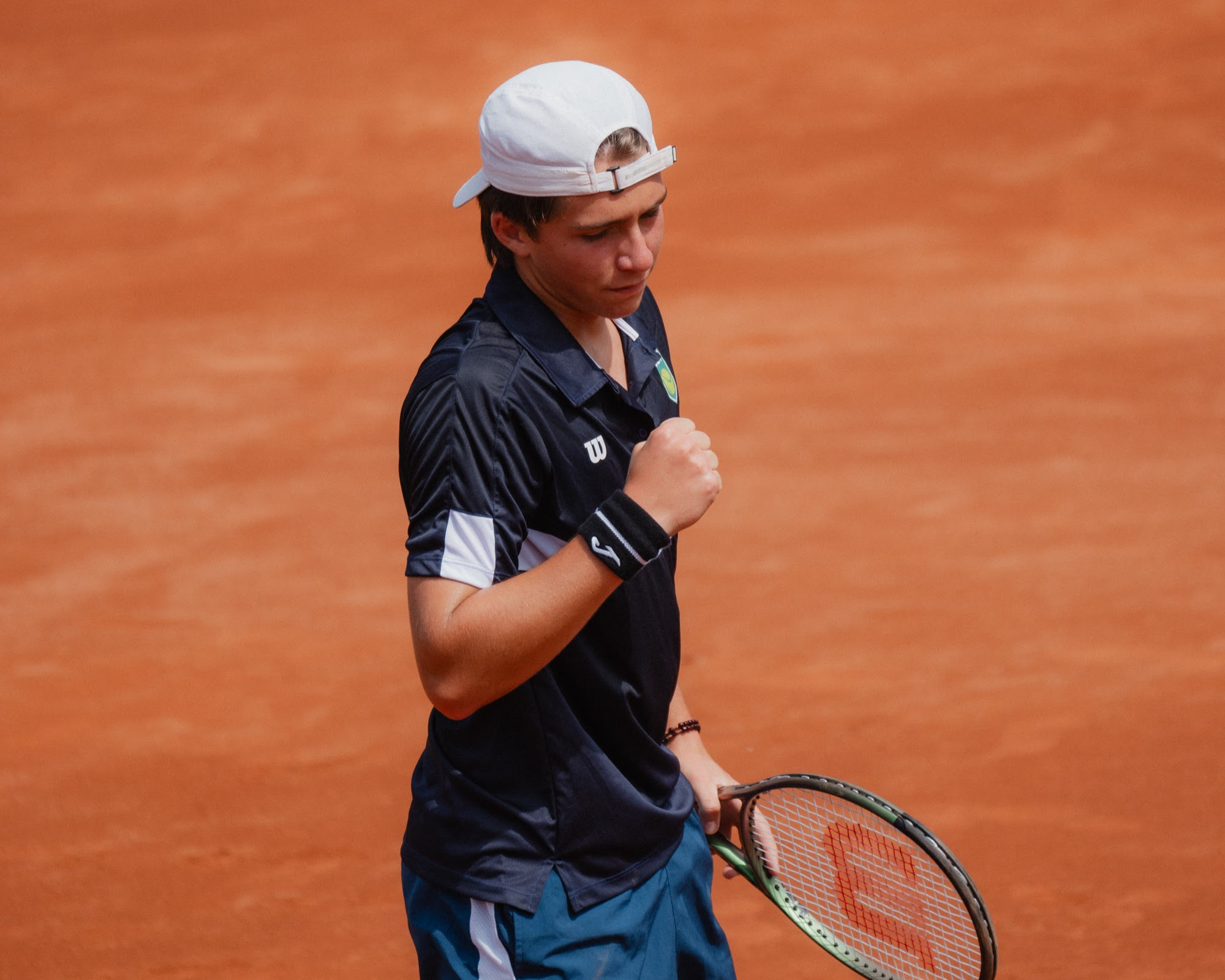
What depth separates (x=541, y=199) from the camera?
2.31m

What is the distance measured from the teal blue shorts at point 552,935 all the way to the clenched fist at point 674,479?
0.64 metres

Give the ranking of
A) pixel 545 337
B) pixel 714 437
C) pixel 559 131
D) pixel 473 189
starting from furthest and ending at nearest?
pixel 714 437
pixel 473 189
pixel 545 337
pixel 559 131

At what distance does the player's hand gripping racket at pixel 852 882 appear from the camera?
2994 millimetres

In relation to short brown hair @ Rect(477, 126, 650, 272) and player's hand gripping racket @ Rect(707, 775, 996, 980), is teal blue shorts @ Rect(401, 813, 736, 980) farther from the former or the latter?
short brown hair @ Rect(477, 126, 650, 272)

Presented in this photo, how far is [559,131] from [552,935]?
1224 millimetres

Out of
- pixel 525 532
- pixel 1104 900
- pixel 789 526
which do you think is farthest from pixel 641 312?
pixel 789 526

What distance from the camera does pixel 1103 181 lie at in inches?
477

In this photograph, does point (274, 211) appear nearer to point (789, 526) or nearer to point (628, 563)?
point (789, 526)

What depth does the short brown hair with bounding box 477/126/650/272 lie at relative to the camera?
230 cm

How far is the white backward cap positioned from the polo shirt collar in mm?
169

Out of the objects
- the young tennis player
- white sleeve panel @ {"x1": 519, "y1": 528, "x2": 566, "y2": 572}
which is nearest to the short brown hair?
the young tennis player

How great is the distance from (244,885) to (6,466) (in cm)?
477

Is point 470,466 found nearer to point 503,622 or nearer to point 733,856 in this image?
point 503,622

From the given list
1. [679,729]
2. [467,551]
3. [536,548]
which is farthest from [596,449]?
[679,729]
